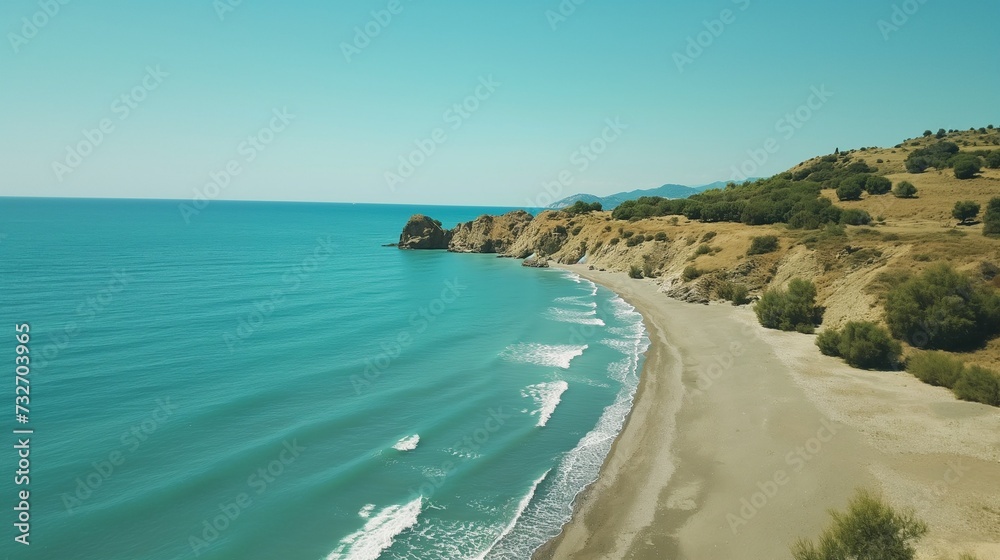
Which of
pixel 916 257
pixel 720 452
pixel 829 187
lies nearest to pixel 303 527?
pixel 720 452

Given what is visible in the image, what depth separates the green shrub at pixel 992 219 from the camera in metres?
36.9

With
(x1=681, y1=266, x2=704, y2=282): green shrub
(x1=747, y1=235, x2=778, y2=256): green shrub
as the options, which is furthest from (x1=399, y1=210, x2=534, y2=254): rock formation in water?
(x1=747, y1=235, x2=778, y2=256): green shrub

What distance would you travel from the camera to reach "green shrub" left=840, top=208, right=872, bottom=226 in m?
48.5

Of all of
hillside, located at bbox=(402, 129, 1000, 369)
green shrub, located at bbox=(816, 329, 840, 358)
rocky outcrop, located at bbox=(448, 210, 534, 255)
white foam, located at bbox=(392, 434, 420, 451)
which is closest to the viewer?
white foam, located at bbox=(392, 434, 420, 451)

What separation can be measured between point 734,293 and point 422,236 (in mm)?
71083

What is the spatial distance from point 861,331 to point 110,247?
93853 millimetres

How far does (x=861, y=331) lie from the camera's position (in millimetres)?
25531

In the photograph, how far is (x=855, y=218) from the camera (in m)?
49.2

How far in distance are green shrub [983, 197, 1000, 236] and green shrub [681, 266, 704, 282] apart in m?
19.7

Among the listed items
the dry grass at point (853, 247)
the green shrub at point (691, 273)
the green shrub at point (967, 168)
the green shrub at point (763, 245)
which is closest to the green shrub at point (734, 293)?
the dry grass at point (853, 247)

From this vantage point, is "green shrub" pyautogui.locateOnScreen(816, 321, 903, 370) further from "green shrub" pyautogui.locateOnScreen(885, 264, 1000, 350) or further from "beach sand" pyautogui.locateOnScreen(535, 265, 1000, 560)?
"green shrub" pyautogui.locateOnScreen(885, 264, 1000, 350)

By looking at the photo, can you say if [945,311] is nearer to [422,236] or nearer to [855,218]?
[855,218]

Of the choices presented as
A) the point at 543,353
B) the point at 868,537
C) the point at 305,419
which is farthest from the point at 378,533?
the point at 543,353

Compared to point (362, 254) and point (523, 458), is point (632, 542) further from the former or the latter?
point (362, 254)
